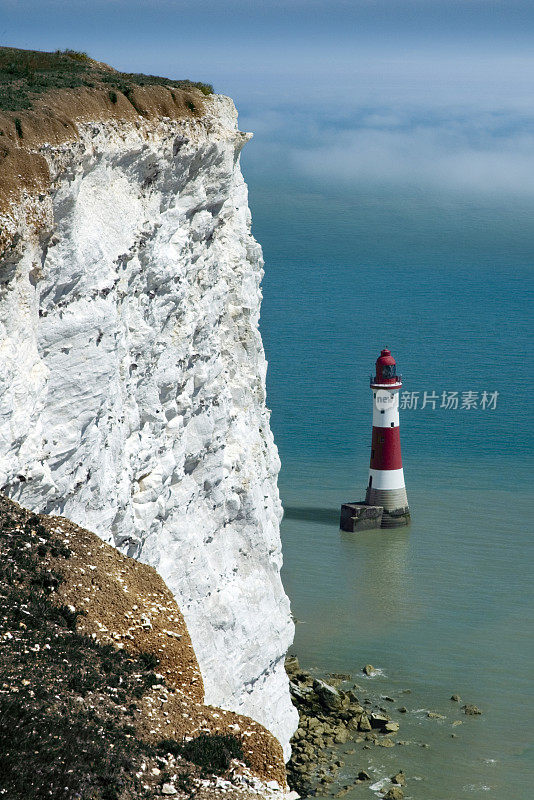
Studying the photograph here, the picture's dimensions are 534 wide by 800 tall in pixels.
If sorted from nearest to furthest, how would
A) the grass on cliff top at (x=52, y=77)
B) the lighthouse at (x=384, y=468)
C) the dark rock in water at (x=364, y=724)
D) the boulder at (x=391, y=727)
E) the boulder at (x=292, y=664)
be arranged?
the grass on cliff top at (x=52, y=77), the dark rock in water at (x=364, y=724), the boulder at (x=391, y=727), the boulder at (x=292, y=664), the lighthouse at (x=384, y=468)

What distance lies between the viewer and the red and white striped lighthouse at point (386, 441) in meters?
45.4

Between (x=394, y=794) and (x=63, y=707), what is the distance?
51.0ft

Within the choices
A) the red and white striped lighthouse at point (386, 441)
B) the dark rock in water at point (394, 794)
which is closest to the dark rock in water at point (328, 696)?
the dark rock in water at point (394, 794)

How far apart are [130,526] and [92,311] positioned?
4.00m

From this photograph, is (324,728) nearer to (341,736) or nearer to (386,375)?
(341,736)

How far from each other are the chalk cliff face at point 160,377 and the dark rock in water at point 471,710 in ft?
20.1

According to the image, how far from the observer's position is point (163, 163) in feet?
60.7

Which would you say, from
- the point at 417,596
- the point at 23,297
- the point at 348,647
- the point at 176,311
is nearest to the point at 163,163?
the point at 176,311

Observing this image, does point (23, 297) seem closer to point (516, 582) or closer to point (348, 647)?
point (348, 647)

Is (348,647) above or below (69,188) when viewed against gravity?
below

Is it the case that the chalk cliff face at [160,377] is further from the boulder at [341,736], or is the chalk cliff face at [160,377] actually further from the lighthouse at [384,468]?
the lighthouse at [384,468]

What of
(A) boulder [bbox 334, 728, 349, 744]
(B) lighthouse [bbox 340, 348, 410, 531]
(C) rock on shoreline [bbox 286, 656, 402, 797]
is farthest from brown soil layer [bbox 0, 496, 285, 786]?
(B) lighthouse [bbox 340, 348, 410, 531]

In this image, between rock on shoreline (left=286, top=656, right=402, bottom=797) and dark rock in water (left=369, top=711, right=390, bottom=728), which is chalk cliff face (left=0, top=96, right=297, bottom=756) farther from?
dark rock in water (left=369, top=711, right=390, bottom=728)

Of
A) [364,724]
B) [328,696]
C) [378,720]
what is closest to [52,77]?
[328,696]
